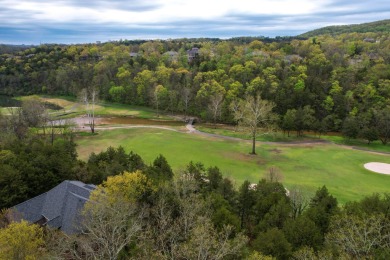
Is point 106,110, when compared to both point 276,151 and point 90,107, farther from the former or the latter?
point 276,151

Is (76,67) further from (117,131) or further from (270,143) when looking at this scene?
(270,143)

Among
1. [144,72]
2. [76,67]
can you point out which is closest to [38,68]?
[76,67]

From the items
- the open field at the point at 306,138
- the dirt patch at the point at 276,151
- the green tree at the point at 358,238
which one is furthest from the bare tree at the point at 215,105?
the green tree at the point at 358,238

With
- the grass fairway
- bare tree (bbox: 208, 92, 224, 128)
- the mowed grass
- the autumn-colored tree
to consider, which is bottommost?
the grass fairway

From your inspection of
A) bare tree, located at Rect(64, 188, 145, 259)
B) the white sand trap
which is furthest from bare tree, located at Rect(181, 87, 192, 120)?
bare tree, located at Rect(64, 188, 145, 259)

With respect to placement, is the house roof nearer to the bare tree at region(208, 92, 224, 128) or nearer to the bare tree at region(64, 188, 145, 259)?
the bare tree at region(64, 188, 145, 259)

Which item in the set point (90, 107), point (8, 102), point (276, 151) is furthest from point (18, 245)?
point (8, 102)

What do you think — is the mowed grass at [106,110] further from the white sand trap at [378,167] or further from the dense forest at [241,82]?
the white sand trap at [378,167]
